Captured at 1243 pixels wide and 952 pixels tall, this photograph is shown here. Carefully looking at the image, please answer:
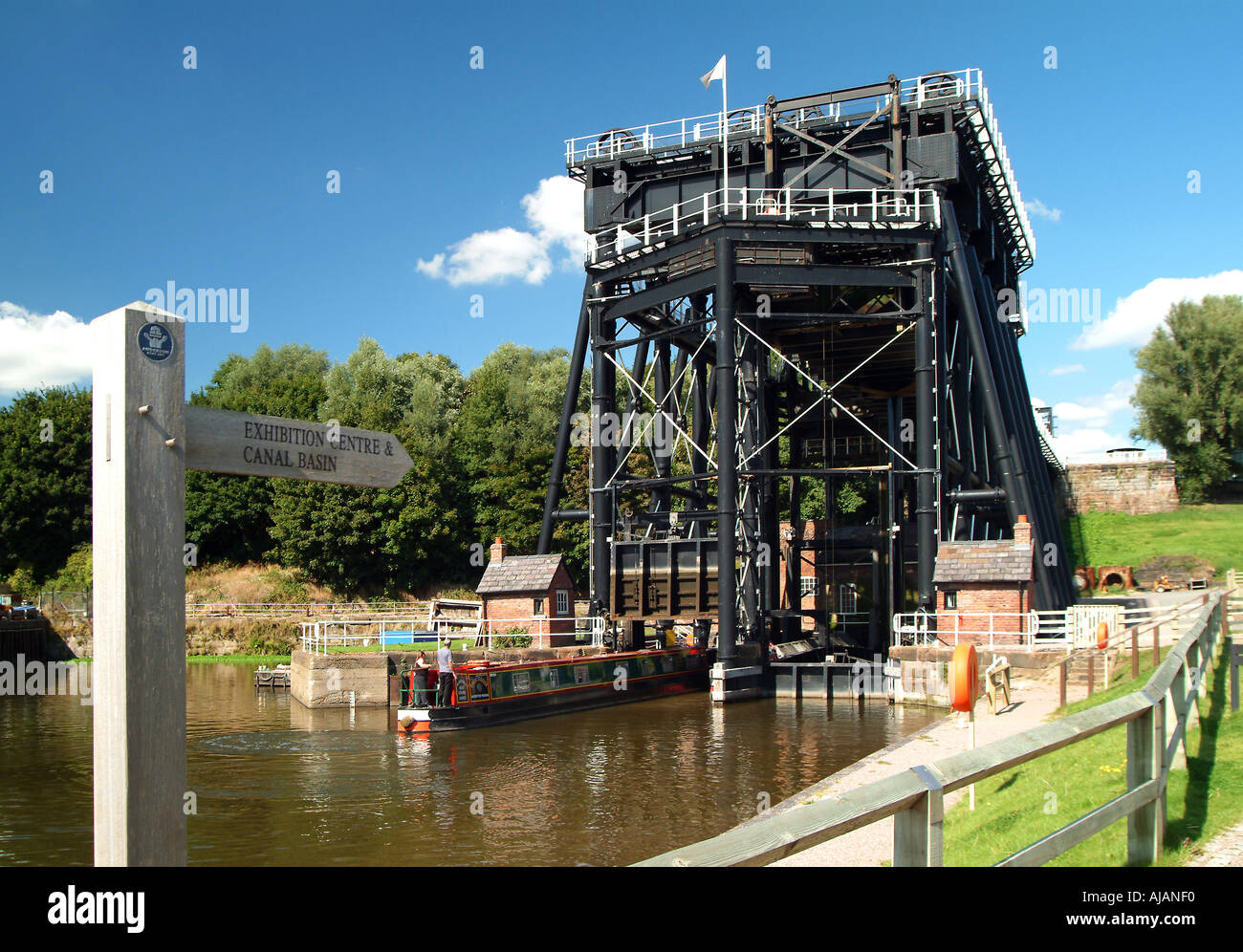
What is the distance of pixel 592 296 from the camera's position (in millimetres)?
36406

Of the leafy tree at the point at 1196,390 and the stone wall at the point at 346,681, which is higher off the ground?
the leafy tree at the point at 1196,390

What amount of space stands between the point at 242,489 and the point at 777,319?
46211 mm

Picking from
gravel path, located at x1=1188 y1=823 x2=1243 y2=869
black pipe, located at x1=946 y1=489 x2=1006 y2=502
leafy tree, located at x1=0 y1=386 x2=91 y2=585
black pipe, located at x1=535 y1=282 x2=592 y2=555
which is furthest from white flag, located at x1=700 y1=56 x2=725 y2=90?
leafy tree, located at x1=0 y1=386 x2=91 y2=585

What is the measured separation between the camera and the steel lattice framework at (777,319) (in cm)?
3209

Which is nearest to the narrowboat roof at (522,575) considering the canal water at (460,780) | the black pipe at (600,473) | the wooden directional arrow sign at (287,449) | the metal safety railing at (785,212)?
the black pipe at (600,473)

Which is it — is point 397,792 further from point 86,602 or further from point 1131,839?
point 86,602

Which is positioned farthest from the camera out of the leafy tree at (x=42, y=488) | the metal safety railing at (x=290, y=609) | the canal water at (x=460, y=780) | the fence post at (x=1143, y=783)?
the leafy tree at (x=42, y=488)

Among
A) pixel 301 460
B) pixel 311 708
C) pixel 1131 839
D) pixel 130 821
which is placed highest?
pixel 301 460

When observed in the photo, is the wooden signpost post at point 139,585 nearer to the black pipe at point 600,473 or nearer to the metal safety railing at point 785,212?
the metal safety railing at point 785,212

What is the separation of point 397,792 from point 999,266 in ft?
138

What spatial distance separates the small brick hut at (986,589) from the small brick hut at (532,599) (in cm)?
1212

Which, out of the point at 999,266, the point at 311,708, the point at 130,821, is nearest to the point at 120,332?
the point at 130,821

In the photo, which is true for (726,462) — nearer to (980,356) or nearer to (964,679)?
(980,356)

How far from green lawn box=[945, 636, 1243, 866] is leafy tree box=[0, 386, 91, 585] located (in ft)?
204
